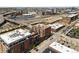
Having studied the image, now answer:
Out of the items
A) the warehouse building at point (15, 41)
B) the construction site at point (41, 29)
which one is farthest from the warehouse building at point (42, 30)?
the warehouse building at point (15, 41)

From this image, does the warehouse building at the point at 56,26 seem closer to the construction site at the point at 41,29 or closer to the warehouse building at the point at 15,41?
the construction site at the point at 41,29

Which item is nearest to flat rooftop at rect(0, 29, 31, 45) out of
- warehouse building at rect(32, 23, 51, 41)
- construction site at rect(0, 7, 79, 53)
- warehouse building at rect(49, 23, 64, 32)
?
construction site at rect(0, 7, 79, 53)

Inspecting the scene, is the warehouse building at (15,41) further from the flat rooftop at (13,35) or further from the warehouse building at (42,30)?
the warehouse building at (42,30)

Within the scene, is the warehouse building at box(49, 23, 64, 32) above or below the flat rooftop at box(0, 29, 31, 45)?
above

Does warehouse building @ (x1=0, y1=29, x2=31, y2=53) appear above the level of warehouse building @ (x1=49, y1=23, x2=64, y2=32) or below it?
below

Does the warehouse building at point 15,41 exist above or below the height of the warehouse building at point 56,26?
below

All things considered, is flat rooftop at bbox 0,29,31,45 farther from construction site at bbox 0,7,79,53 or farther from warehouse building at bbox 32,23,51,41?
warehouse building at bbox 32,23,51,41

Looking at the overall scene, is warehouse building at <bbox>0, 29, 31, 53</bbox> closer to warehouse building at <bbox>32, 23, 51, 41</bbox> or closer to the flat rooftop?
the flat rooftop

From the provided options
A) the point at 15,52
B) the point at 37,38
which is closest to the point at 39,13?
the point at 37,38

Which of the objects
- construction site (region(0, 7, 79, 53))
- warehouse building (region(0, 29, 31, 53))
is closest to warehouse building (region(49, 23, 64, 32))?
construction site (region(0, 7, 79, 53))

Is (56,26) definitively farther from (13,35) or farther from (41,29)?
(13,35)
